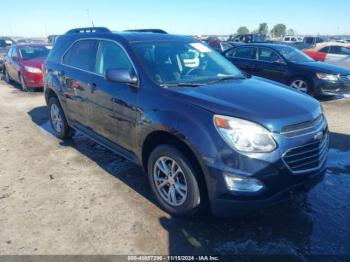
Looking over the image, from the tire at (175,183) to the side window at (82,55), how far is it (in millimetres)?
1873

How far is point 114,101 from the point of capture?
4020 mm

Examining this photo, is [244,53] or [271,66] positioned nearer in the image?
[271,66]

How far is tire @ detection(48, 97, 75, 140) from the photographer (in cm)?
580

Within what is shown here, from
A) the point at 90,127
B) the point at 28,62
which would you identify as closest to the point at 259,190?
the point at 90,127

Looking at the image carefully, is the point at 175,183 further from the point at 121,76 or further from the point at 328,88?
the point at 328,88

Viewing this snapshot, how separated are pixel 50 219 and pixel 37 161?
1876mm

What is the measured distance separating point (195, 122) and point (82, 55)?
2661 mm

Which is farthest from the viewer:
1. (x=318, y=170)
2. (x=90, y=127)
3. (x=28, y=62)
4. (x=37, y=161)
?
(x=28, y=62)

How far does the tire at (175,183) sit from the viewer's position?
126 inches

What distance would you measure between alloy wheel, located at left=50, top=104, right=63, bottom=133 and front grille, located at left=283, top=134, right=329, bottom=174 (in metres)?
4.19

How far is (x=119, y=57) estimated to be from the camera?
4.13 m

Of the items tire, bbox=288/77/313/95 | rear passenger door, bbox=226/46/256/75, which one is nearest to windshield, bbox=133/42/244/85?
tire, bbox=288/77/313/95

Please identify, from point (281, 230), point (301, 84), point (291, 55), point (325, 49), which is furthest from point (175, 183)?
Result: point (325, 49)

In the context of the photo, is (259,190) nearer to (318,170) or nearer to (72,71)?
(318,170)
